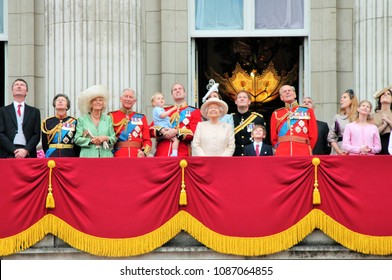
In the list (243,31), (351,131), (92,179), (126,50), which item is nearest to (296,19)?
(243,31)

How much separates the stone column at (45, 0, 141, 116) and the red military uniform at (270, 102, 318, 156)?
3788 millimetres

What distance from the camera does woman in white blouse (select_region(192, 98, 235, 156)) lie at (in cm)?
1875

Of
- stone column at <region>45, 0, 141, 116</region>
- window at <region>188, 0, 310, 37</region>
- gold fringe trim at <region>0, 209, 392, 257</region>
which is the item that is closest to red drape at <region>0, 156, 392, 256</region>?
gold fringe trim at <region>0, 209, 392, 257</region>

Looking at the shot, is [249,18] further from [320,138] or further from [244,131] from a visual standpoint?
[244,131]

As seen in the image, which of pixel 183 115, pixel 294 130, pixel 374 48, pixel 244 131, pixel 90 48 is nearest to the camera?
pixel 294 130

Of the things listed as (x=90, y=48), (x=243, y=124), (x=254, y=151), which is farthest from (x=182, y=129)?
(x=90, y=48)

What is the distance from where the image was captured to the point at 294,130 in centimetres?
1917

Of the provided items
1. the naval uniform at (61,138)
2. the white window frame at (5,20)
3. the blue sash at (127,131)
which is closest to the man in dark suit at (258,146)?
the blue sash at (127,131)

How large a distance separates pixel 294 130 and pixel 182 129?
1.73m

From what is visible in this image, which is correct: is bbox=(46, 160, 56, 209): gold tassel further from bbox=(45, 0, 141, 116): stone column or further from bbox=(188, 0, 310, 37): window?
bbox=(188, 0, 310, 37): window

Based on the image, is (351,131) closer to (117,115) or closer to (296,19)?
(117,115)

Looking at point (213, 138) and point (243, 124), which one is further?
point (243, 124)

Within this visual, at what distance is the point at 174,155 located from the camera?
19.5 metres
